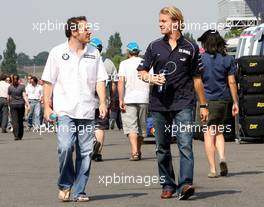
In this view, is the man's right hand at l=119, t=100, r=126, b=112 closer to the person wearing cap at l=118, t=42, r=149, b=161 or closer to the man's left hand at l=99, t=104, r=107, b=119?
the person wearing cap at l=118, t=42, r=149, b=161

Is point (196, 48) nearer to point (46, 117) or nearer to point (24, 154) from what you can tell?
point (46, 117)

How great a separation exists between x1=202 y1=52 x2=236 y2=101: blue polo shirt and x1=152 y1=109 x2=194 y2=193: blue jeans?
8.85ft

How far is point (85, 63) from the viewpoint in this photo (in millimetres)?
9984

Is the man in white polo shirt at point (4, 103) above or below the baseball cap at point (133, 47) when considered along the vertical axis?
below

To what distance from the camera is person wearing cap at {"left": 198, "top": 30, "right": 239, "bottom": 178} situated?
12.7 meters

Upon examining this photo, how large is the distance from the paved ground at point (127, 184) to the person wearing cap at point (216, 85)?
538 millimetres

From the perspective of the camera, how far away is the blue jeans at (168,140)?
10023 mm

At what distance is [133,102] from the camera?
52.0 ft

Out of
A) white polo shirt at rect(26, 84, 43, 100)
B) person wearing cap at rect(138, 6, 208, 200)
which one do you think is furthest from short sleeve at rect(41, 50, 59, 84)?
white polo shirt at rect(26, 84, 43, 100)

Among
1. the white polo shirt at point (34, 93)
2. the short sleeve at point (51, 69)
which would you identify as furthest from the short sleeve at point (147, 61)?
the white polo shirt at point (34, 93)

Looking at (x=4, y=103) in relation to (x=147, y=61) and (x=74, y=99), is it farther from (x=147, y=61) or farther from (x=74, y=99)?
(x=74, y=99)

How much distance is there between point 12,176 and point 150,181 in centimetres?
217

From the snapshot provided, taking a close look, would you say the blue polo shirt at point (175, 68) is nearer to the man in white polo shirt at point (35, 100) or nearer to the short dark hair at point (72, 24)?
the short dark hair at point (72, 24)

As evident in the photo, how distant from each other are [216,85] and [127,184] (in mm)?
1925
